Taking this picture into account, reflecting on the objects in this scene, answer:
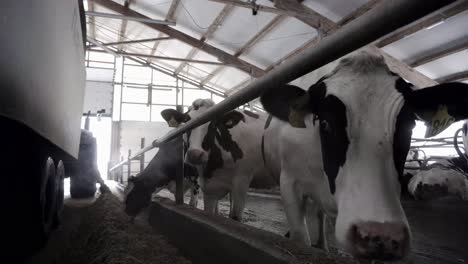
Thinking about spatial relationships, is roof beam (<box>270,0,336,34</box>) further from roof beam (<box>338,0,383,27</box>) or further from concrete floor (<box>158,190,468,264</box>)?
concrete floor (<box>158,190,468,264</box>)

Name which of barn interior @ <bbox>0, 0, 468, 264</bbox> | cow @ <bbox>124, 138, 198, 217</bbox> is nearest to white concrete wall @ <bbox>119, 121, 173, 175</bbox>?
barn interior @ <bbox>0, 0, 468, 264</bbox>

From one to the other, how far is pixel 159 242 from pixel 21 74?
5.52 ft

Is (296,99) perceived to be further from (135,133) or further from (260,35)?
(135,133)

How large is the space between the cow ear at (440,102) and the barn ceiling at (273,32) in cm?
450

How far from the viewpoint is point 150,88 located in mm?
18031

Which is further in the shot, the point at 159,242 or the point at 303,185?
the point at 159,242

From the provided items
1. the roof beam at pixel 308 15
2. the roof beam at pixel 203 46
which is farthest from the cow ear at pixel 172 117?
the roof beam at pixel 203 46

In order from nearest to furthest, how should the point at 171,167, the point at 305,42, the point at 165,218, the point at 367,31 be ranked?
1. the point at 367,31
2. the point at 165,218
3. the point at 171,167
4. the point at 305,42

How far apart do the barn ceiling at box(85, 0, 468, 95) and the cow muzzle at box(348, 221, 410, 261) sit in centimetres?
508

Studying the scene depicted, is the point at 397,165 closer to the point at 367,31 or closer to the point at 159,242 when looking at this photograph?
the point at 367,31

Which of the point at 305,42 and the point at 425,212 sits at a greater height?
the point at 305,42

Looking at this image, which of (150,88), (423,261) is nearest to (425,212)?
(423,261)

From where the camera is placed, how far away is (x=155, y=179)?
4309 millimetres

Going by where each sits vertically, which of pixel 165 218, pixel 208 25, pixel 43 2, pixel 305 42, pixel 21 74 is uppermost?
pixel 208 25
